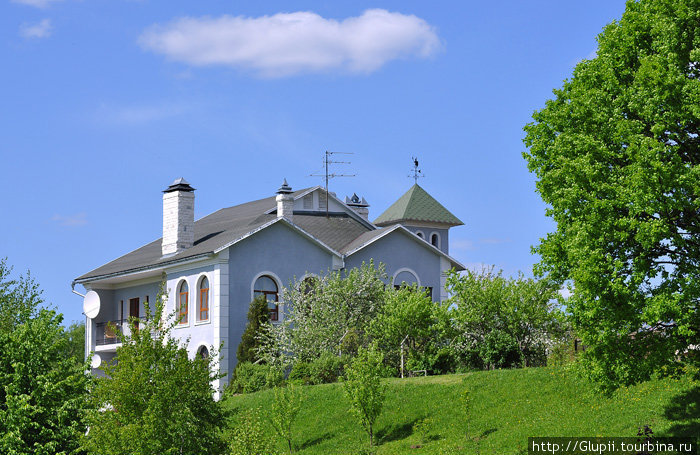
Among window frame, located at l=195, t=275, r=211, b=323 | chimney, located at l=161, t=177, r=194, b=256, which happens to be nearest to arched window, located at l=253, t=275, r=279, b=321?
window frame, located at l=195, t=275, r=211, b=323

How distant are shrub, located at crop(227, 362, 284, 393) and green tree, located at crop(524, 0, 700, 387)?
1539cm

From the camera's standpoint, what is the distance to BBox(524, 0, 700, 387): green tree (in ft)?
63.5

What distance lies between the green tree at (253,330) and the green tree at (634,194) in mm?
17567

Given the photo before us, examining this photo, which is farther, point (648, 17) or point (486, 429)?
point (486, 429)

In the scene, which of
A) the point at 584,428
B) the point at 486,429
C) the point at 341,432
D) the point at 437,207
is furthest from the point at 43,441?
the point at 437,207

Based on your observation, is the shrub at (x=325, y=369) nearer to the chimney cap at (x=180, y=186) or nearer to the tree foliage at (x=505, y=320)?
the tree foliage at (x=505, y=320)

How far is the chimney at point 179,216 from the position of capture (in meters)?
41.2

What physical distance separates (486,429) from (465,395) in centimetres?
109

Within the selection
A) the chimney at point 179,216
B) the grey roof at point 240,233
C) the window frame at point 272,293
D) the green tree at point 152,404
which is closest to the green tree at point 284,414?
the green tree at point 152,404

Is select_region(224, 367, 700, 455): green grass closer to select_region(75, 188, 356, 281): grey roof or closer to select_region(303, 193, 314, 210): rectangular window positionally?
select_region(75, 188, 356, 281): grey roof

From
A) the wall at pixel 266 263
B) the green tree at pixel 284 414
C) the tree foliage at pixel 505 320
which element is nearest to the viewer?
the green tree at pixel 284 414

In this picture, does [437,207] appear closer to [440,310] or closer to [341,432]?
[440,310]

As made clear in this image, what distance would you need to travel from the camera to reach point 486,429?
24000 mm

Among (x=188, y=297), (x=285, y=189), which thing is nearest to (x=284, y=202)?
(x=285, y=189)
